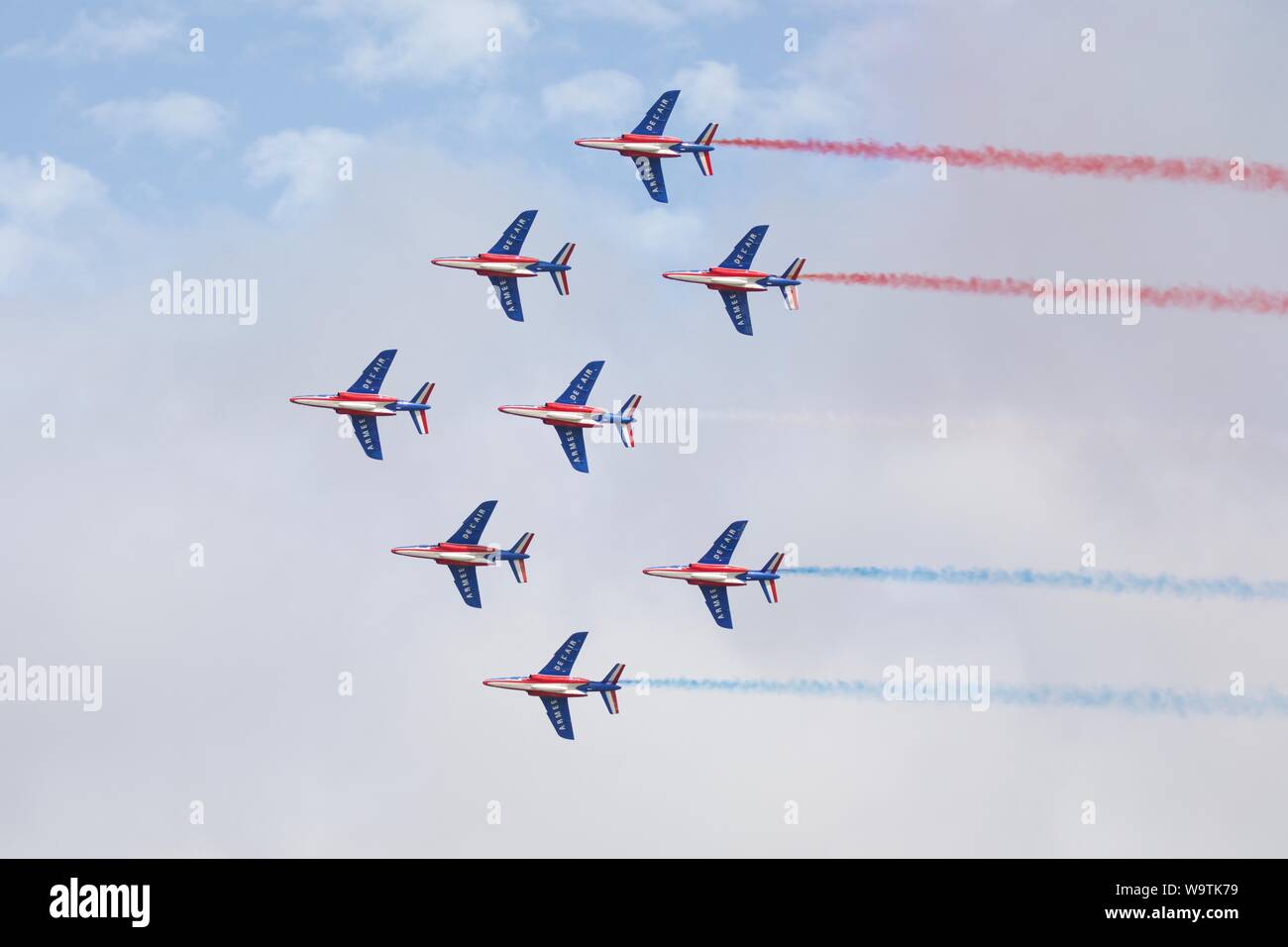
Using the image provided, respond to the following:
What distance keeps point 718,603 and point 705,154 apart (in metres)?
21.5

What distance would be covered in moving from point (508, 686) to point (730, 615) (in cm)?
1132

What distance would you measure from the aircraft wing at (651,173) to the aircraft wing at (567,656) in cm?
2137

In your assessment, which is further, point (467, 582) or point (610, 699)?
point (467, 582)

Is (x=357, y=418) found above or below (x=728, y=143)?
below

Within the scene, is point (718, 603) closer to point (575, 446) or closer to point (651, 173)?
point (575, 446)

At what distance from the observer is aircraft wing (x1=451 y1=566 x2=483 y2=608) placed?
138m

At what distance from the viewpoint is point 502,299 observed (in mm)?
136625

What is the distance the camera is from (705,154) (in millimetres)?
133500

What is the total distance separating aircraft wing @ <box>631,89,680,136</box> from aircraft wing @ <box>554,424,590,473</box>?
1458cm

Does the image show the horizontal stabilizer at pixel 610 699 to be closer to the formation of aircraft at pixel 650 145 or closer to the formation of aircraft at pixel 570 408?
the formation of aircraft at pixel 570 408

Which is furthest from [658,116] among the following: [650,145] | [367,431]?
[367,431]

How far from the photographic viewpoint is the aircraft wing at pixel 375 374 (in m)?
138
